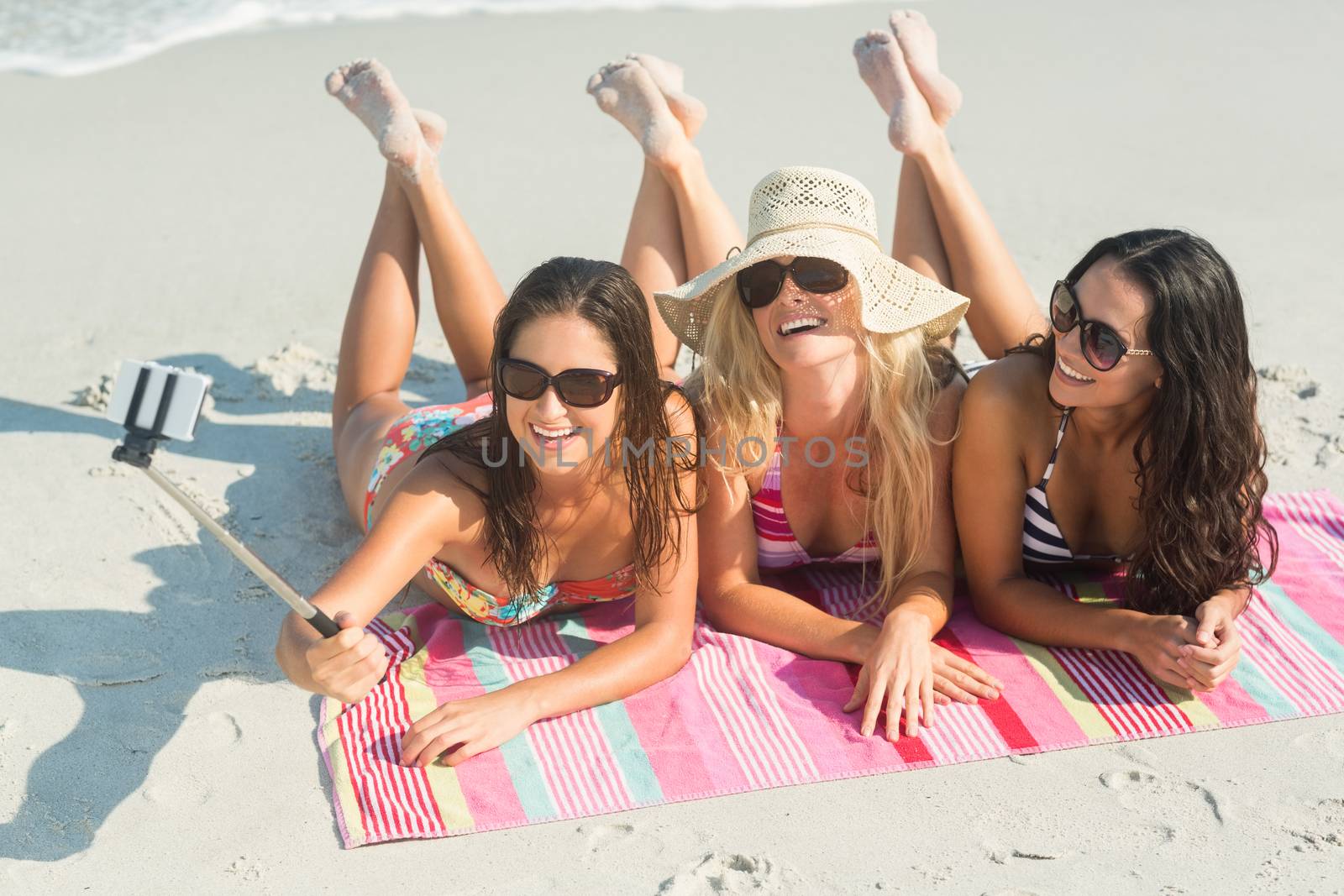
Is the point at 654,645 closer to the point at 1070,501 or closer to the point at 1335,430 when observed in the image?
the point at 1070,501

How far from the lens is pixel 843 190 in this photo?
3262 mm

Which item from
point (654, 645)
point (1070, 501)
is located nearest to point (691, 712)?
point (654, 645)

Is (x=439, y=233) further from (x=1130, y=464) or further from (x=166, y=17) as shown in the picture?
(x=166, y=17)

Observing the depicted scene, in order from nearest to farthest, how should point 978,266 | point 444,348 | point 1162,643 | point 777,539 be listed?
1. point 1162,643
2. point 777,539
3. point 978,266
4. point 444,348

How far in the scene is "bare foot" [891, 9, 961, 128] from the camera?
4.16 metres

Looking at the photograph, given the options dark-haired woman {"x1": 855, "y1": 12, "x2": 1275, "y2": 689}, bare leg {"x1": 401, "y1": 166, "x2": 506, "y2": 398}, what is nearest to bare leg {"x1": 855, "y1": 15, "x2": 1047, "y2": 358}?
dark-haired woman {"x1": 855, "y1": 12, "x2": 1275, "y2": 689}

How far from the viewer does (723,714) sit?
Answer: 3.11 meters

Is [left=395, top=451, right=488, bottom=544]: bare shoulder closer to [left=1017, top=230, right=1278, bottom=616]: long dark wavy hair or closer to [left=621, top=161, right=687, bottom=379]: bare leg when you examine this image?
[left=621, top=161, right=687, bottom=379]: bare leg

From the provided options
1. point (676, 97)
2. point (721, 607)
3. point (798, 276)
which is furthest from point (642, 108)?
point (721, 607)

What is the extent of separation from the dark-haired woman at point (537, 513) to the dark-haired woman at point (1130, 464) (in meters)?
0.76

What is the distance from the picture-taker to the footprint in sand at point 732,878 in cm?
258

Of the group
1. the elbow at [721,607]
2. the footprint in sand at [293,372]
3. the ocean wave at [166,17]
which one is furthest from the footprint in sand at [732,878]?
the ocean wave at [166,17]

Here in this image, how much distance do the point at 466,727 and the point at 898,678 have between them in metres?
0.99

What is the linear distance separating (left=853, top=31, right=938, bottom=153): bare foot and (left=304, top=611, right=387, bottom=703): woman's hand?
231 cm
